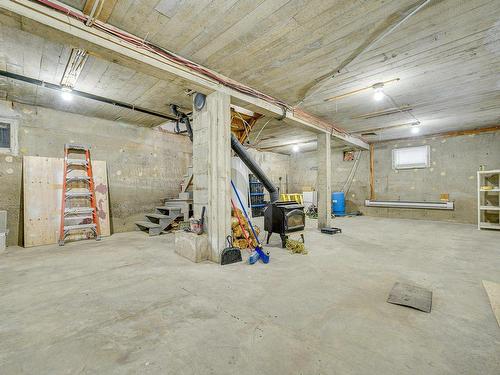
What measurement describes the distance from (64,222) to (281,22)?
16.1 feet

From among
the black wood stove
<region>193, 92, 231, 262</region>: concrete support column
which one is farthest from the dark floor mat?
<region>193, 92, 231, 262</region>: concrete support column

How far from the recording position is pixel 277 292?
210 cm

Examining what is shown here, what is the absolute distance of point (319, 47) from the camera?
250cm

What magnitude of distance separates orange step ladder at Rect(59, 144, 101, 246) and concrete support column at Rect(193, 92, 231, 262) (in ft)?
9.26

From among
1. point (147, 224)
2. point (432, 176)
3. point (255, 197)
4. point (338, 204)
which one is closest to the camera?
point (147, 224)

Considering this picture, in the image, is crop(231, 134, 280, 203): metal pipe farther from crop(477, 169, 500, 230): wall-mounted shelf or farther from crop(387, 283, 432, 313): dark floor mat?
crop(477, 169, 500, 230): wall-mounted shelf

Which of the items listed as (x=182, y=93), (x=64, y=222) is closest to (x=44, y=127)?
(x=64, y=222)

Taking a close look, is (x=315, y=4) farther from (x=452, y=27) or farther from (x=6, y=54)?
(x=6, y=54)

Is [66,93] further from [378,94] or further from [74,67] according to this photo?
[378,94]

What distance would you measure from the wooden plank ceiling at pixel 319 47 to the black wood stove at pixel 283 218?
188 cm

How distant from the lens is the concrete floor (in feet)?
4.04

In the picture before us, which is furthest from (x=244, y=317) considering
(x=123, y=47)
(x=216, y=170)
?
(x=123, y=47)

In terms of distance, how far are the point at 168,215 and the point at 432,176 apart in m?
7.57

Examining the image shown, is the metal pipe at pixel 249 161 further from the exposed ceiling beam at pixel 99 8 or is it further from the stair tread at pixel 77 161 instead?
the stair tread at pixel 77 161
